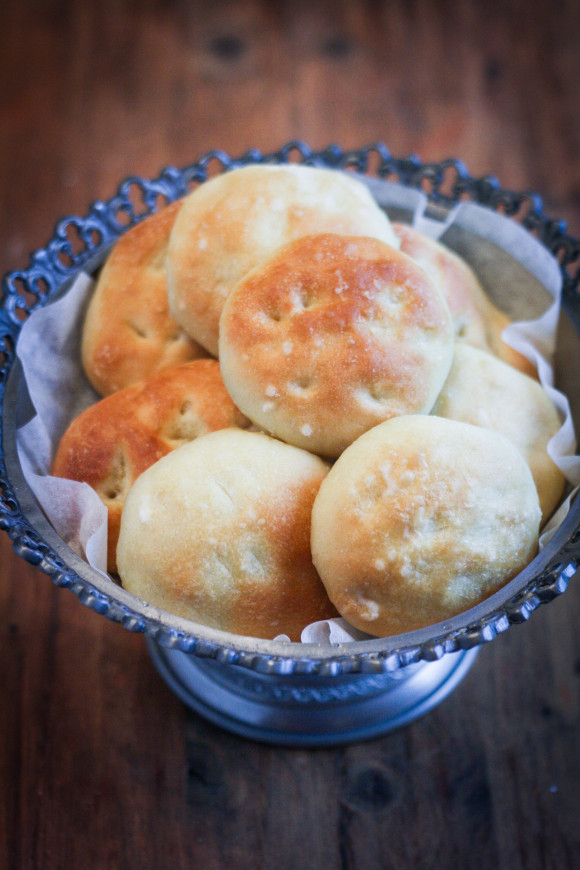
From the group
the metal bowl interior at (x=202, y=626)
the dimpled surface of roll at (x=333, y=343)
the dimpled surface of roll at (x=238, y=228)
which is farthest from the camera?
the dimpled surface of roll at (x=238, y=228)

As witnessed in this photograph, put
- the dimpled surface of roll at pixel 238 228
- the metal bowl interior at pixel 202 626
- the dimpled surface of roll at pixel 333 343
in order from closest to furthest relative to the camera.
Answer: the metal bowl interior at pixel 202 626 < the dimpled surface of roll at pixel 333 343 < the dimpled surface of roll at pixel 238 228

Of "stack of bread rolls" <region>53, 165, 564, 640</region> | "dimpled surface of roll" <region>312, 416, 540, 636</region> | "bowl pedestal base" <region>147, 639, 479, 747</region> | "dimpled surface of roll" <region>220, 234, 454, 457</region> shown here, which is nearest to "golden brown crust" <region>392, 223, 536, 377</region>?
"stack of bread rolls" <region>53, 165, 564, 640</region>

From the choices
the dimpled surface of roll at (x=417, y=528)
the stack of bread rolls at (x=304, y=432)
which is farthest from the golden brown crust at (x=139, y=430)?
the dimpled surface of roll at (x=417, y=528)

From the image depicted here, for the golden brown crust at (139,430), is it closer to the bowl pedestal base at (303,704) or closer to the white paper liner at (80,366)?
the white paper liner at (80,366)

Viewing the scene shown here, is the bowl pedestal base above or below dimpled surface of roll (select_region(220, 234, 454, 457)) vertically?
below

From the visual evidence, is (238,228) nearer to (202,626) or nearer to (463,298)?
(463,298)

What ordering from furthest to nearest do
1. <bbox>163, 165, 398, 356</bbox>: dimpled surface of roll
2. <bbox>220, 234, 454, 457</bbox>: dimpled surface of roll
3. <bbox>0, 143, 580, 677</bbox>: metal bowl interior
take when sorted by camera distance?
<bbox>163, 165, 398, 356</bbox>: dimpled surface of roll < <bbox>220, 234, 454, 457</bbox>: dimpled surface of roll < <bbox>0, 143, 580, 677</bbox>: metal bowl interior

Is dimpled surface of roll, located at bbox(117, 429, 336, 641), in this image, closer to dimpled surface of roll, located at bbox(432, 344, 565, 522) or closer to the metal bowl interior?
the metal bowl interior

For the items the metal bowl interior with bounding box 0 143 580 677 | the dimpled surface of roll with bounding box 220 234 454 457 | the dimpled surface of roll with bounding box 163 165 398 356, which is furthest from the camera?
the dimpled surface of roll with bounding box 163 165 398 356

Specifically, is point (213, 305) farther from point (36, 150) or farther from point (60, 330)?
point (36, 150)
